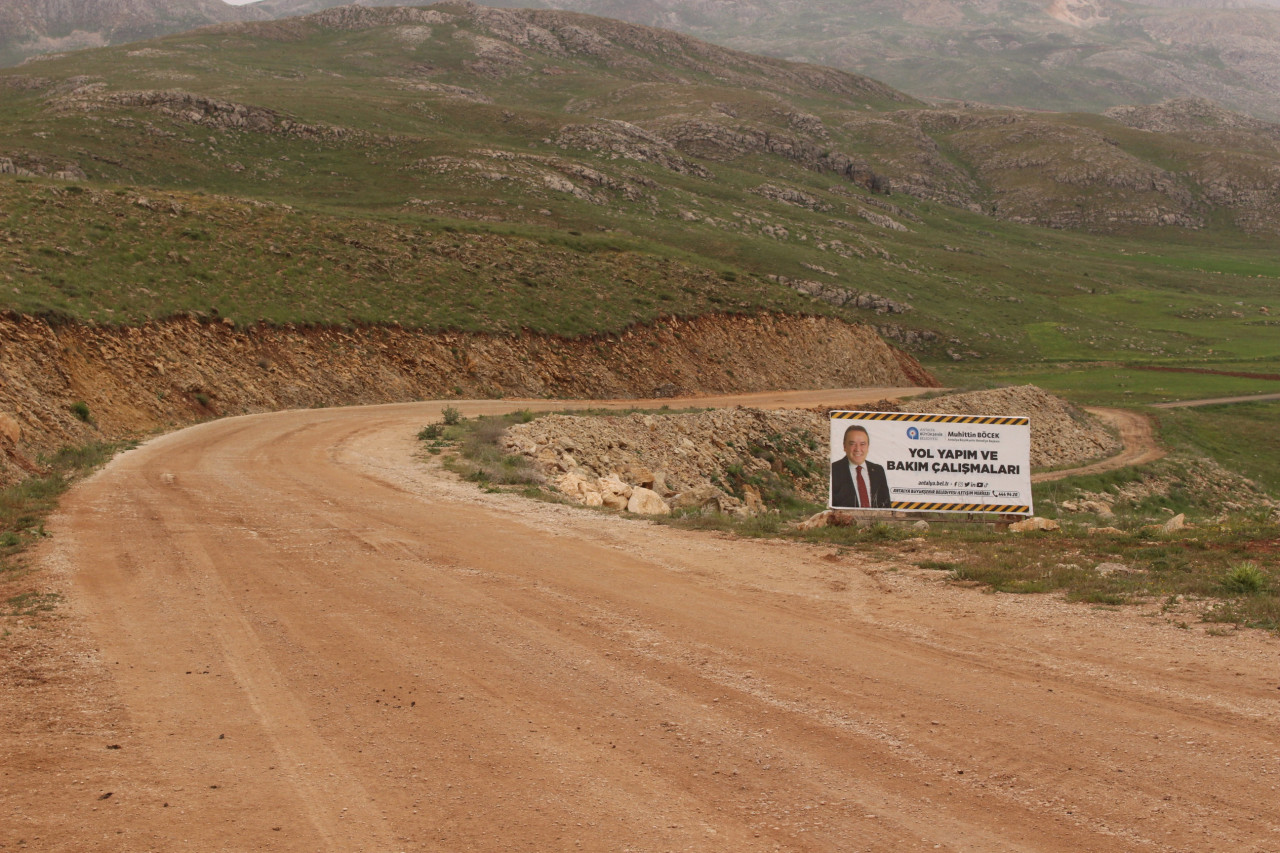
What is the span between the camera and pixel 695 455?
32281 mm

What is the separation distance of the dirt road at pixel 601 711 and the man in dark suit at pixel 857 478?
16.7 feet

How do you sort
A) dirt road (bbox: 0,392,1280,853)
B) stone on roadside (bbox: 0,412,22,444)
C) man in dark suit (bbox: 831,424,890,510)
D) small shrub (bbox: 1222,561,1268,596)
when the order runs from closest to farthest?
dirt road (bbox: 0,392,1280,853), small shrub (bbox: 1222,561,1268,596), man in dark suit (bbox: 831,424,890,510), stone on roadside (bbox: 0,412,22,444)

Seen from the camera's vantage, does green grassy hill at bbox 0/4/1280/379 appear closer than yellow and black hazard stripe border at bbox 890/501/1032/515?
No

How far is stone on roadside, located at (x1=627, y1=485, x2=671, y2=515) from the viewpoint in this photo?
20750 millimetres

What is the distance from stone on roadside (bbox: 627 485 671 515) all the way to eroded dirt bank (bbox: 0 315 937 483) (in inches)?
532

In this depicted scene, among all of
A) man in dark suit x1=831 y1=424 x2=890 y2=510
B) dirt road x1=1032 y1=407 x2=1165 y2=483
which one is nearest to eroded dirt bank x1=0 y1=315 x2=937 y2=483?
dirt road x1=1032 y1=407 x2=1165 y2=483

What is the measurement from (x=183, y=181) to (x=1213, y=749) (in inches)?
3723

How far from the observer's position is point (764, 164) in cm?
16562

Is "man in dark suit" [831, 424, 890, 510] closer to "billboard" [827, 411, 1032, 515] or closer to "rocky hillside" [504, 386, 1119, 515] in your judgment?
"billboard" [827, 411, 1032, 515]

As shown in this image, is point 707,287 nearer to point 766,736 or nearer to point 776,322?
point 776,322

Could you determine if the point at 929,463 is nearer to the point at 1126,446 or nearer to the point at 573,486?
the point at 573,486

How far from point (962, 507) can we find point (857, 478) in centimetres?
250

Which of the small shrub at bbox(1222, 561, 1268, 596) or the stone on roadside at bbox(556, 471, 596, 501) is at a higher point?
the small shrub at bbox(1222, 561, 1268, 596)

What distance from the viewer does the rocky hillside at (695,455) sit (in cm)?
2392
